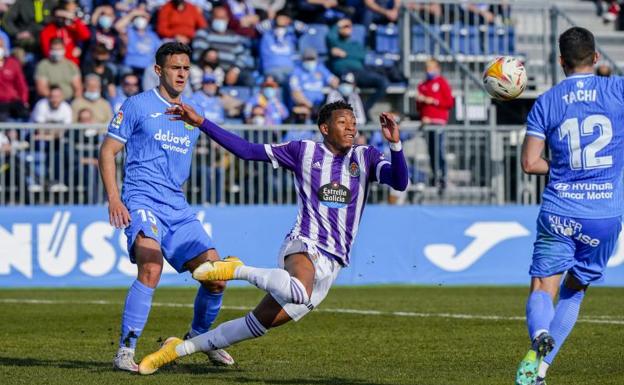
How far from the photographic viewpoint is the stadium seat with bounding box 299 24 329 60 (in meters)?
25.0

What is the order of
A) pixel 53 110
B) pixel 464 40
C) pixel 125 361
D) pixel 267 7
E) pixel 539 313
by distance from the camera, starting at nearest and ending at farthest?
→ pixel 539 313
pixel 125 361
pixel 53 110
pixel 464 40
pixel 267 7

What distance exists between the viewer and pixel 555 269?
830cm

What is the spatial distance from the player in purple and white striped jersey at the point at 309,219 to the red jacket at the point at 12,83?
12.8 m

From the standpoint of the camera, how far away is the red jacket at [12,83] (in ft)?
71.3

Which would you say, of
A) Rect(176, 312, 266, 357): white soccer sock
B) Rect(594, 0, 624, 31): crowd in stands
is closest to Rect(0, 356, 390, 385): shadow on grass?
Rect(176, 312, 266, 357): white soccer sock

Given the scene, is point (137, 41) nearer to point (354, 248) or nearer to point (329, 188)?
point (354, 248)

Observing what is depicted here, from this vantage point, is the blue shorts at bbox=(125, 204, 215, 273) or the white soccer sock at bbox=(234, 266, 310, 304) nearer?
the white soccer sock at bbox=(234, 266, 310, 304)

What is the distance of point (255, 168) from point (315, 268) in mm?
11674

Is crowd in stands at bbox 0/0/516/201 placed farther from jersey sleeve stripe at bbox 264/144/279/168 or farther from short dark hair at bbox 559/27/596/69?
short dark hair at bbox 559/27/596/69

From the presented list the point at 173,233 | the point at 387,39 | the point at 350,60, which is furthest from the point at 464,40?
the point at 173,233

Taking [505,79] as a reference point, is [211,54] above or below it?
above

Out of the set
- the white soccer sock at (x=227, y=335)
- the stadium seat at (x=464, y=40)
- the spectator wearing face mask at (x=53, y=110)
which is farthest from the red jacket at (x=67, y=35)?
the white soccer sock at (x=227, y=335)

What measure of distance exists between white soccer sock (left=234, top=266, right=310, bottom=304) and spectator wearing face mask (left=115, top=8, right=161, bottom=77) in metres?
14.6

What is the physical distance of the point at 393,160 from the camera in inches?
375
